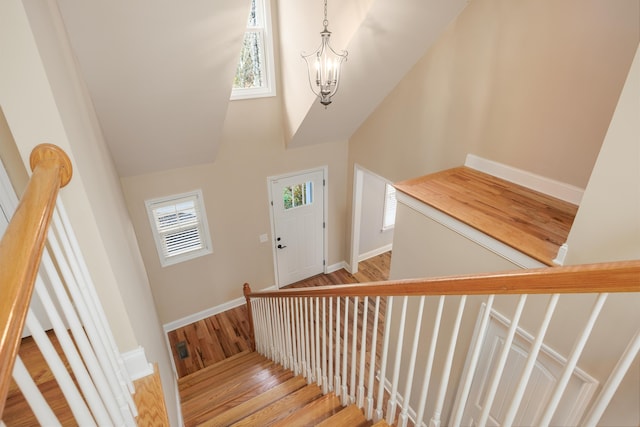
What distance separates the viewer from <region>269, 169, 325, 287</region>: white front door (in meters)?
5.38

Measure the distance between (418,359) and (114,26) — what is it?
11.1ft

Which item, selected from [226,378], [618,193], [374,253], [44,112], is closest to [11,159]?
[44,112]

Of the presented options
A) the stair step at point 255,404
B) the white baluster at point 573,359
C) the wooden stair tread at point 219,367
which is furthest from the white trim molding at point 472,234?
the wooden stair tread at point 219,367

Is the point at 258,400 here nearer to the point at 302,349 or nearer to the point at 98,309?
the point at 302,349

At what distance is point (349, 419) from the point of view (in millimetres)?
1918

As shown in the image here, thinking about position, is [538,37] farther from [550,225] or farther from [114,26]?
[114,26]

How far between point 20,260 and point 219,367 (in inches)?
155

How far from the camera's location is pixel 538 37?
272 cm

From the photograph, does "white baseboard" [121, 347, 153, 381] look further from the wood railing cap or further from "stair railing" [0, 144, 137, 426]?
the wood railing cap

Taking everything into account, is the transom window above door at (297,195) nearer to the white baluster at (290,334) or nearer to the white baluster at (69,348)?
the white baluster at (290,334)

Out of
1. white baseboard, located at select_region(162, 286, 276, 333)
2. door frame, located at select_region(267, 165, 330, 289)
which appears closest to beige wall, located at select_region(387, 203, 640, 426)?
door frame, located at select_region(267, 165, 330, 289)

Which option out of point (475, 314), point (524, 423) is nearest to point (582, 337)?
point (475, 314)

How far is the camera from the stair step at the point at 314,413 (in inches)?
81.4

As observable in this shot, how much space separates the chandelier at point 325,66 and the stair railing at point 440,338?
5.87 ft
